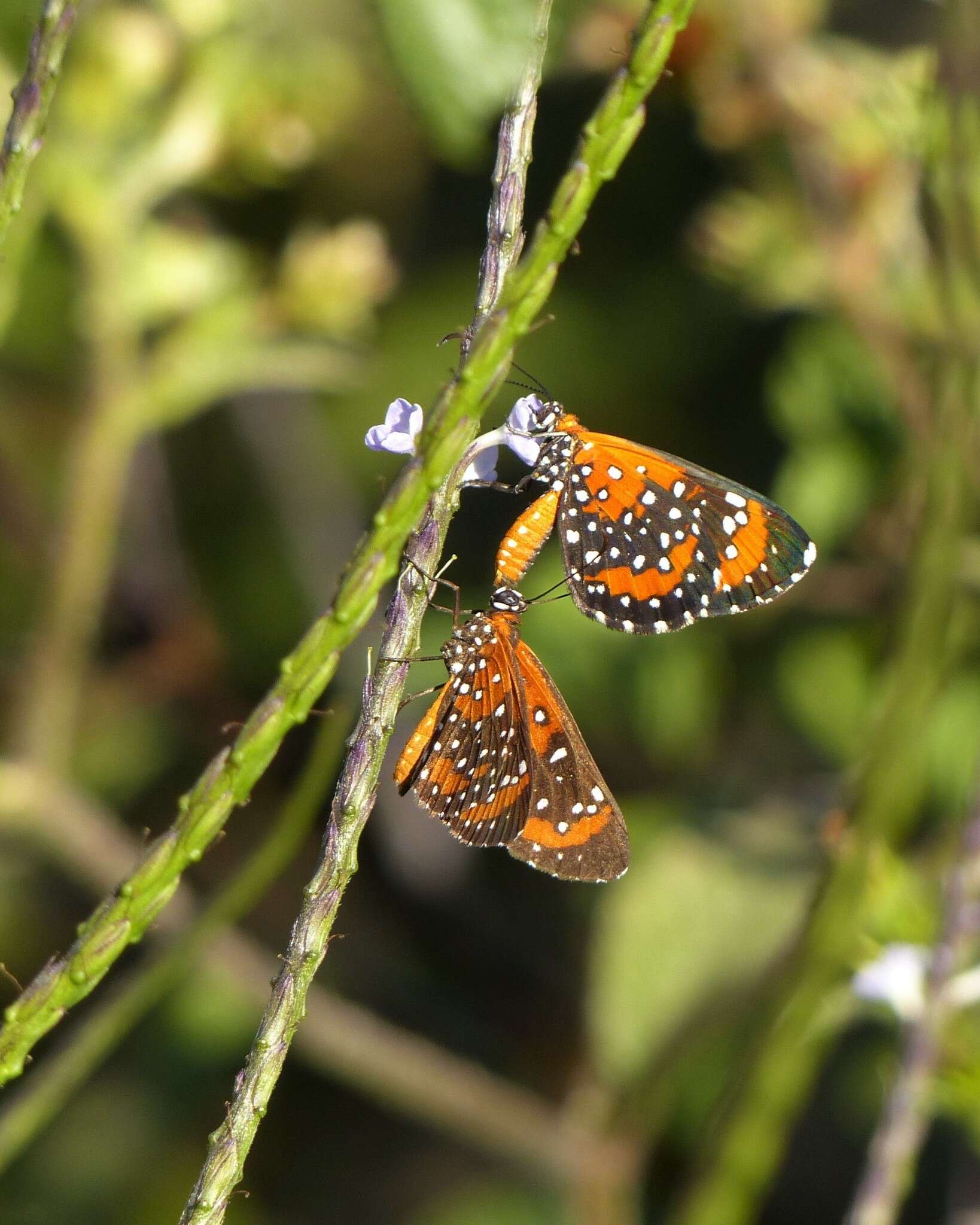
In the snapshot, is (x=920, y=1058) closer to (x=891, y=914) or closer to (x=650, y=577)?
(x=891, y=914)

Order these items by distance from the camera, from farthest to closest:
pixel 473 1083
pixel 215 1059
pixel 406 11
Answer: pixel 215 1059 → pixel 473 1083 → pixel 406 11

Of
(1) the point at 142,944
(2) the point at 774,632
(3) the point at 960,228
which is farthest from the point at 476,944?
(3) the point at 960,228

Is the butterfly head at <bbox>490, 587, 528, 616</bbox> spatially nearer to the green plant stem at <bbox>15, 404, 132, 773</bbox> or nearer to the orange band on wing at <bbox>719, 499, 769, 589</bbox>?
the orange band on wing at <bbox>719, 499, 769, 589</bbox>

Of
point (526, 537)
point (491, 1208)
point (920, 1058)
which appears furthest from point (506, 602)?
point (491, 1208)

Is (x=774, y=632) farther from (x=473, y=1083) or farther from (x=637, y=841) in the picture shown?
(x=473, y=1083)

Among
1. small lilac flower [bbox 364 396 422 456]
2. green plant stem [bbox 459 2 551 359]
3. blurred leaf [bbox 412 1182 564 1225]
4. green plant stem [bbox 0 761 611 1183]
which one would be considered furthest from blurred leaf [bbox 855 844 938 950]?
blurred leaf [bbox 412 1182 564 1225]

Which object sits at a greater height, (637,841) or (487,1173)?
(637,841)

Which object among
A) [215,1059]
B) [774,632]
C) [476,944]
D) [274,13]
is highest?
[274,13]

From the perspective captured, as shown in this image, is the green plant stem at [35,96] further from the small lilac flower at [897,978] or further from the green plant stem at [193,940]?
the small lilac flower at [897,978]
